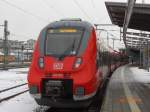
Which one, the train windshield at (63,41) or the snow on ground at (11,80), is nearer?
the train windshield at (63,41)

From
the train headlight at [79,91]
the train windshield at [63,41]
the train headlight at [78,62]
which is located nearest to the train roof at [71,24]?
the train windshield at [63,41]

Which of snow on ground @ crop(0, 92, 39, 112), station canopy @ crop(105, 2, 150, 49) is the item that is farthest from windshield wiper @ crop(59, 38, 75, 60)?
station canopy @ crop(105, 2, 150, 49)

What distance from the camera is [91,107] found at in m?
13.1

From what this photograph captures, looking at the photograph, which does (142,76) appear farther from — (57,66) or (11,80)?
(57,66)

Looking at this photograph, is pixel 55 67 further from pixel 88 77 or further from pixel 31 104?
pixel 31 104

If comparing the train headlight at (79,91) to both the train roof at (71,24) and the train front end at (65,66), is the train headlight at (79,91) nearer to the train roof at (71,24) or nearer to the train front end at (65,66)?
the train front end at (65,66)

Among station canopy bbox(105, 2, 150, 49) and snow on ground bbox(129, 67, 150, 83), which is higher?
station canopy bbox(105, 2, 150, 49)

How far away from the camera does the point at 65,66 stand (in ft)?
37.4

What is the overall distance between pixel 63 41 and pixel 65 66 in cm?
101

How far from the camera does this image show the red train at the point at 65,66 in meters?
11.1

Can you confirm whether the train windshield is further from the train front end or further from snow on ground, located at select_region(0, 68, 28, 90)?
snow on ground, located at select_region(0, 68, 28, 90)

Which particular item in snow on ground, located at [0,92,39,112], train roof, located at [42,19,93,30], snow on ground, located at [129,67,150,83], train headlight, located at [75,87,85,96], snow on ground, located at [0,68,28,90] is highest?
train roof, located at [42,19,93,30]

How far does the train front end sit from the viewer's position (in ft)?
36.4

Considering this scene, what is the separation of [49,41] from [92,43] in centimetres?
130
